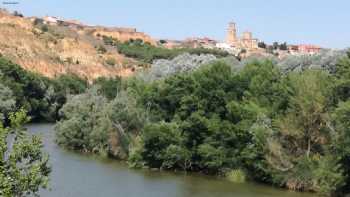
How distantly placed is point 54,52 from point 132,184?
102 metres

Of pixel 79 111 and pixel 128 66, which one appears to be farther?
pixel 128 66

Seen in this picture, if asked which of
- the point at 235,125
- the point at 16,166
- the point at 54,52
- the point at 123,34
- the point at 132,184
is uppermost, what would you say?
the point at 16,166

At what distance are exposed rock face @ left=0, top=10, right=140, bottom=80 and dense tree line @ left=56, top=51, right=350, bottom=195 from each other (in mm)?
72007

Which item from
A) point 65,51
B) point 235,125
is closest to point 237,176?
point 235,125

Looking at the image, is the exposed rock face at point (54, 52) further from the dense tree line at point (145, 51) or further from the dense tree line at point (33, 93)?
the dense tree line at point (33, 93)

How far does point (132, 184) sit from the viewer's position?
41.4 metres

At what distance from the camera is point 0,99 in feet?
227

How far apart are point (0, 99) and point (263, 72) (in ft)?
101

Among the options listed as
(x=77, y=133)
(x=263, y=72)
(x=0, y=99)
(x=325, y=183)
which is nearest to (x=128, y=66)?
(x=0, y=99)

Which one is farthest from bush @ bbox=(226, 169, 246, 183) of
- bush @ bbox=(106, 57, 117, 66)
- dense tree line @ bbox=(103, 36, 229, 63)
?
bush @ bbox=(106, 57, 117, 66)

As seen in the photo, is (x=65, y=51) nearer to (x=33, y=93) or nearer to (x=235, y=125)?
(x=33, y=93)

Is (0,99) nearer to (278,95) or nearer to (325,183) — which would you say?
(278,95)

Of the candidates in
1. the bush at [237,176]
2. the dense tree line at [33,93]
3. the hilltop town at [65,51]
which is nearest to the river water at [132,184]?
the bush at [237,176]

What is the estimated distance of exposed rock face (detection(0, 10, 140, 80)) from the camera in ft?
421
